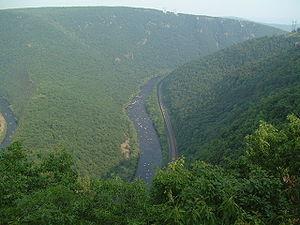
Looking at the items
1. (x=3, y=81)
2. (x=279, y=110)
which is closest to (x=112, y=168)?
(x=279, y=110)

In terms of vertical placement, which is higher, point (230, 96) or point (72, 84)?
point (230, 96)

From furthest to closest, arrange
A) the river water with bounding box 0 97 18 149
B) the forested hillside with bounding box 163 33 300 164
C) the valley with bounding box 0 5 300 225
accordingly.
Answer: the river water with bounding box 0 97 18 149
the forested hillside with bounding box 163 33 300 164
the valley with bounding box 0 5 300 225

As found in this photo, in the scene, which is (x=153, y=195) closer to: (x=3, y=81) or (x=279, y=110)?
(x=279, y=110)

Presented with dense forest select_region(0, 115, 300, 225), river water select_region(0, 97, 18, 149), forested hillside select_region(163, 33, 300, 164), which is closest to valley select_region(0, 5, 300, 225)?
dense forest select_region(0, 115, 300, 225)

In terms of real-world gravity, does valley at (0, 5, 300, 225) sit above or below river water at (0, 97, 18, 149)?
above

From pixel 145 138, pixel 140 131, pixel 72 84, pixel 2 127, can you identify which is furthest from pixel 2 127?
pixel 145 138

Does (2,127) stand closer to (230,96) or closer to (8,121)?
(8,121)

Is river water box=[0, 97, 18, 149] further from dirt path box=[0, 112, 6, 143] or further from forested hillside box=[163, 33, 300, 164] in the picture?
forested hillside box=[163, 33, 300, 164]

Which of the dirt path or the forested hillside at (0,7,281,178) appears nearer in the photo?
the forested hillside at (0,7,281,178)
